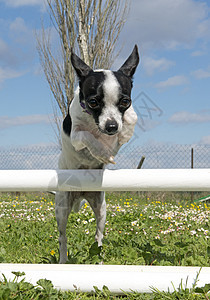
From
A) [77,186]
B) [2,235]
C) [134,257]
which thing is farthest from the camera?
[2,235]

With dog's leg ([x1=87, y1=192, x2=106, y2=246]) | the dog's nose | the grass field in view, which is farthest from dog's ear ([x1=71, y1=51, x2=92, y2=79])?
the grass field

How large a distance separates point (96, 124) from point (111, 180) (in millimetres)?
509

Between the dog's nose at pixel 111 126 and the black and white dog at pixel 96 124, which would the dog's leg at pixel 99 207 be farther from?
the dog's nose at pixel 111 126

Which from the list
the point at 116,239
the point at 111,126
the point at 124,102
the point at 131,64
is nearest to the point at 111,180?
the point at 111,126

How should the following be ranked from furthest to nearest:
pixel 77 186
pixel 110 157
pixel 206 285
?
pixel 110 157 < pixel 77 186 < pixel 206 285

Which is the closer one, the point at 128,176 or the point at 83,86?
the point at 128,176

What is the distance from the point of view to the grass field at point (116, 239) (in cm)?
310

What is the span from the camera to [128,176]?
248cm

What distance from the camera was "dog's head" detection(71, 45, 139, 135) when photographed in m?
2.59

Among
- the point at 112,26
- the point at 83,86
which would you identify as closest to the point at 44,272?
the point at 83,86

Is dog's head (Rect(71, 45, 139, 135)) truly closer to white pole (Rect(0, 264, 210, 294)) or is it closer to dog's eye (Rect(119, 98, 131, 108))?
dog's eye (Rect(119, 98, 131, 108))

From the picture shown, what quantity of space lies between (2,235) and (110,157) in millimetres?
2621

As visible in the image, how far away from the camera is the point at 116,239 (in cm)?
421

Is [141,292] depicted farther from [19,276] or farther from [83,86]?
[83,86]
